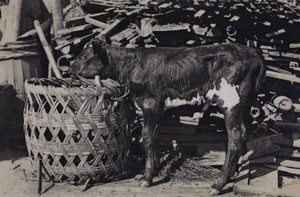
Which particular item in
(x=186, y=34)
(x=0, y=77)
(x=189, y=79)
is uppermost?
(x=186, y=34)

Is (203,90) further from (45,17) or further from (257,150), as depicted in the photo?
(45,17)

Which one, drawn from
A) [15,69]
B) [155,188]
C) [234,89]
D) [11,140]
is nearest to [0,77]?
[15,69]

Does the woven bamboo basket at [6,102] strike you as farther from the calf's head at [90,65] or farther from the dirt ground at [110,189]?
the calf's head at [90,65]

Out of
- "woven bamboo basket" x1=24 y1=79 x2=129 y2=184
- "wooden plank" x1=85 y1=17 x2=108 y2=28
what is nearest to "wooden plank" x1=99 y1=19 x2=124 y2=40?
"wooden plank" x1=85 y1=17 x2=108 y2=28

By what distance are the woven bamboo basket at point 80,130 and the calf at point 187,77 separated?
1.32ft

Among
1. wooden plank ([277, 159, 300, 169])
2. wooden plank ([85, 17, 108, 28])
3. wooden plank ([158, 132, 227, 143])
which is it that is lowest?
wooden plank ([277, 159, 300, 169])

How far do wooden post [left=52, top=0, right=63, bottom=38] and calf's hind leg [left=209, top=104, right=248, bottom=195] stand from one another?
189 inches

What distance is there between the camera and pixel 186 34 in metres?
6.14

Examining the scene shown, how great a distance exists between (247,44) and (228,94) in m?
1.26

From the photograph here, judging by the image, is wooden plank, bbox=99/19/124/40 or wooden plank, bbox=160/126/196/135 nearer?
wooden plank, bbox=160/126/196/135

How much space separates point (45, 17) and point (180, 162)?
5.12m

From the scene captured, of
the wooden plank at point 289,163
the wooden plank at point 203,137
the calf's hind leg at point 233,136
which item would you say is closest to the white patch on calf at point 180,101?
the calf's hind leg at point 233,136

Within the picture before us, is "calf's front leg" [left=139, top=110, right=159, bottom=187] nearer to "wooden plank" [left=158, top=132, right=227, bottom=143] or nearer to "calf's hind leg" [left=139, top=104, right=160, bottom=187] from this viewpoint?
"calf's hind leg" [left=139, top=104, right=160, bottom=187]

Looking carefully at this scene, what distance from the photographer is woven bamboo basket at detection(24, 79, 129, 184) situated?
16.1ft
